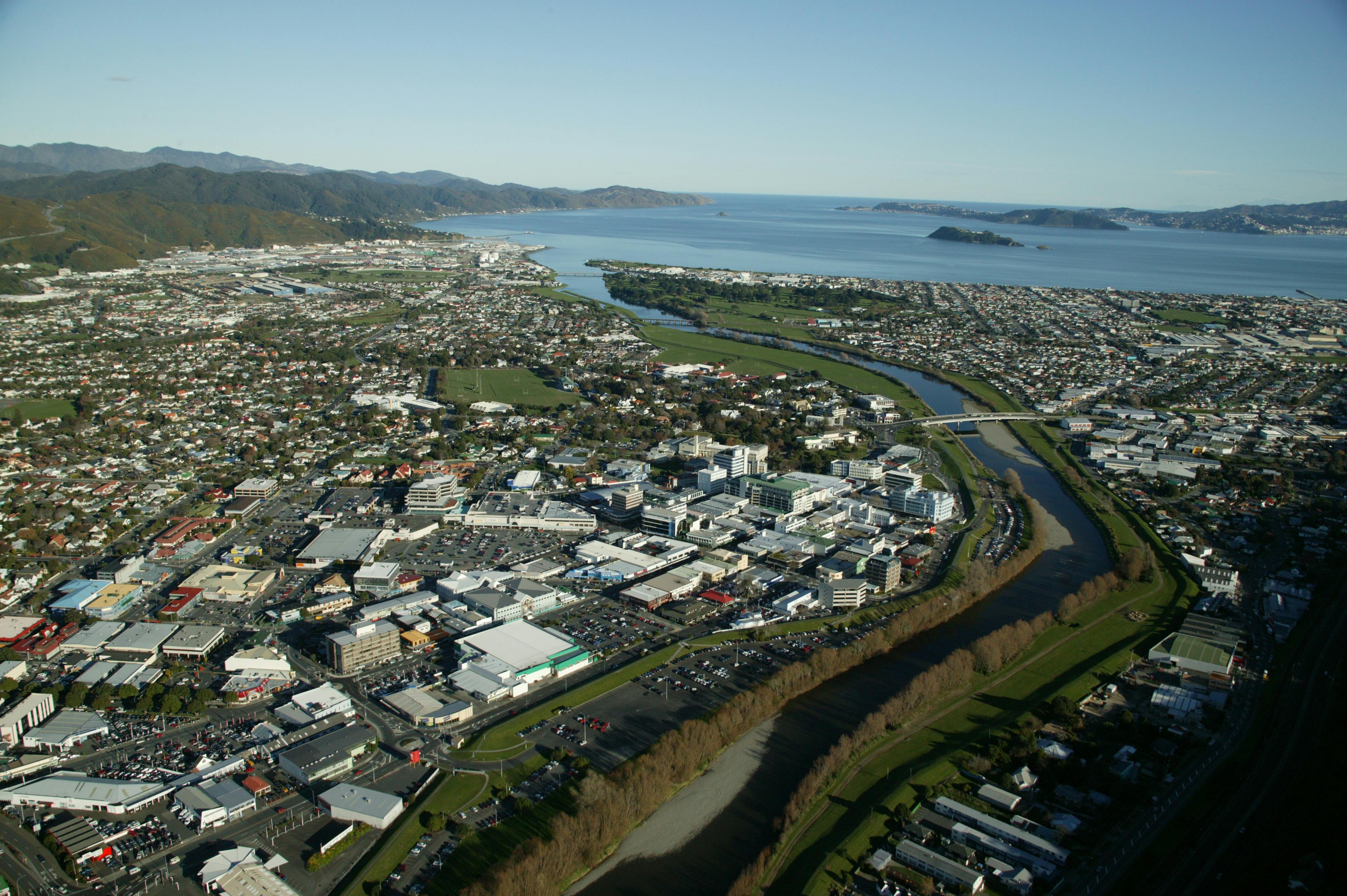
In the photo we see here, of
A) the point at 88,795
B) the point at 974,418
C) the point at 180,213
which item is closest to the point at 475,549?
the point at 88,795

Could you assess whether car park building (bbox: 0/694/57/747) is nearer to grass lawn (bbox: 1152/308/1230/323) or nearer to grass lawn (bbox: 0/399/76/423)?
grass lawn (bbox: 0/399/76/423)

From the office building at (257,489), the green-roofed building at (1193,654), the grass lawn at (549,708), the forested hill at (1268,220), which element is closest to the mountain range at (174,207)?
the office building at (257,489)

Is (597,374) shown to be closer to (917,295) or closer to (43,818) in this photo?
(43,818)

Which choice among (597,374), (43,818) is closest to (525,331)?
(597,374)

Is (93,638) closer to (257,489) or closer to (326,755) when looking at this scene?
(326,755)

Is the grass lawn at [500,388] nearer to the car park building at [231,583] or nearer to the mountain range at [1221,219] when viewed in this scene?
the car park building at [231,583]

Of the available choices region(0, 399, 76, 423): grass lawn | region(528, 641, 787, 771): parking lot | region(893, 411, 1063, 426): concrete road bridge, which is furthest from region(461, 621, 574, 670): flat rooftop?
region(0, 399, 76, 423): grass lawn
